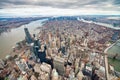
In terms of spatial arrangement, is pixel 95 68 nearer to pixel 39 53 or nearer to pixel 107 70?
pixel 107 70

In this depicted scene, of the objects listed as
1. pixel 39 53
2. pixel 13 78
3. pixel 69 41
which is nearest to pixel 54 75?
pixel 13 78

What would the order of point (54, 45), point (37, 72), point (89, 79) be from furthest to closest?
1. point (54, 45)
2. point (37, 72)
3. point (89, 79)

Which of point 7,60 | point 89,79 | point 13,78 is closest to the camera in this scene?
point 89,79

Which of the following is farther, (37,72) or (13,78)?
(37,72)

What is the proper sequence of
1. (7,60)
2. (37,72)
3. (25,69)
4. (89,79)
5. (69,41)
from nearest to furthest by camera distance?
(89,79) < (37,72) < (25,69) < (7,60) < (69,41)

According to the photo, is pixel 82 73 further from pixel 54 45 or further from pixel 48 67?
pixel 54 45

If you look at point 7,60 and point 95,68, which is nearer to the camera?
point 95,68

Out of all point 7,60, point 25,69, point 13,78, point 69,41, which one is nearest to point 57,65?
point 25,69

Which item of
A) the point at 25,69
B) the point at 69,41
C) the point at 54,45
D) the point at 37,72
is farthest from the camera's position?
the point at 69,41
